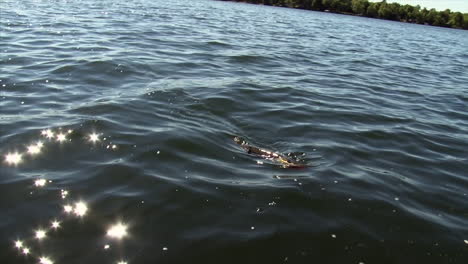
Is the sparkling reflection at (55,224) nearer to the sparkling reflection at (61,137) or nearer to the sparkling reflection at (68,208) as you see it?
the sparkling reflection at (68,208)

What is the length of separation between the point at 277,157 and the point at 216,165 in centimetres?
114

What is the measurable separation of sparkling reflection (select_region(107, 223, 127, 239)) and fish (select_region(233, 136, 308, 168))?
2871 millimetres

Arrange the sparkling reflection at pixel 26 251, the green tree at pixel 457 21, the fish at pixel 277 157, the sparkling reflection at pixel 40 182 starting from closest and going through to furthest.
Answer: the sparkling reflection at pixel 26 251, the sparkling reflection at pixel 40 182, the fish at pixel 277 157, the green tree at pixel 457 21

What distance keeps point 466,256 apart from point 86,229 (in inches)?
185

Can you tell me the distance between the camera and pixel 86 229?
4.64 meters

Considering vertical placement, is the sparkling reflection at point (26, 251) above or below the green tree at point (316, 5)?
below

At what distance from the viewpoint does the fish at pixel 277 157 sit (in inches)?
259

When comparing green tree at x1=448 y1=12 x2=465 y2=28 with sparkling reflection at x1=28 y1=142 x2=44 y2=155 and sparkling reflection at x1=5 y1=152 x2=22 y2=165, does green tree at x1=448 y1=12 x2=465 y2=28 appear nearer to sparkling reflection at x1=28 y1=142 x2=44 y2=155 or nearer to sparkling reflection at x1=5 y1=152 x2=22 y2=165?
sparkling reflection at x1=28 y1=142 x2=44 y2=155

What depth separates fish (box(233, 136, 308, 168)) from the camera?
21.6ft

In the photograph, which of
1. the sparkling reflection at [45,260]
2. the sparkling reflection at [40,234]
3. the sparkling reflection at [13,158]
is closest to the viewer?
the sparkling reflection at [45,260]

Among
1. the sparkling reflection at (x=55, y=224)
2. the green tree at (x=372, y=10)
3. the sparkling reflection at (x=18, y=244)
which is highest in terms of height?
the green tree at (x=372, y=10)

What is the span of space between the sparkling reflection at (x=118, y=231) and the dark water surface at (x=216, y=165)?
12 millimetres

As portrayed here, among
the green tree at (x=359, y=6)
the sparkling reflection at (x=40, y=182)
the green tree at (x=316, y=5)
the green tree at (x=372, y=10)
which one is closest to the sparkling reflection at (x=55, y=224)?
the sparkling reflection at (x=40, y=182)

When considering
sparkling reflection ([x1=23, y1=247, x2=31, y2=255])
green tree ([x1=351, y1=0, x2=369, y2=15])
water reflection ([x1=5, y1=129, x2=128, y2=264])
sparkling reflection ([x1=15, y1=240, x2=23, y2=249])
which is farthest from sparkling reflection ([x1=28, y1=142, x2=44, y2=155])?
green tree ([x1=351, y1=0, x2=369, y2=15])
